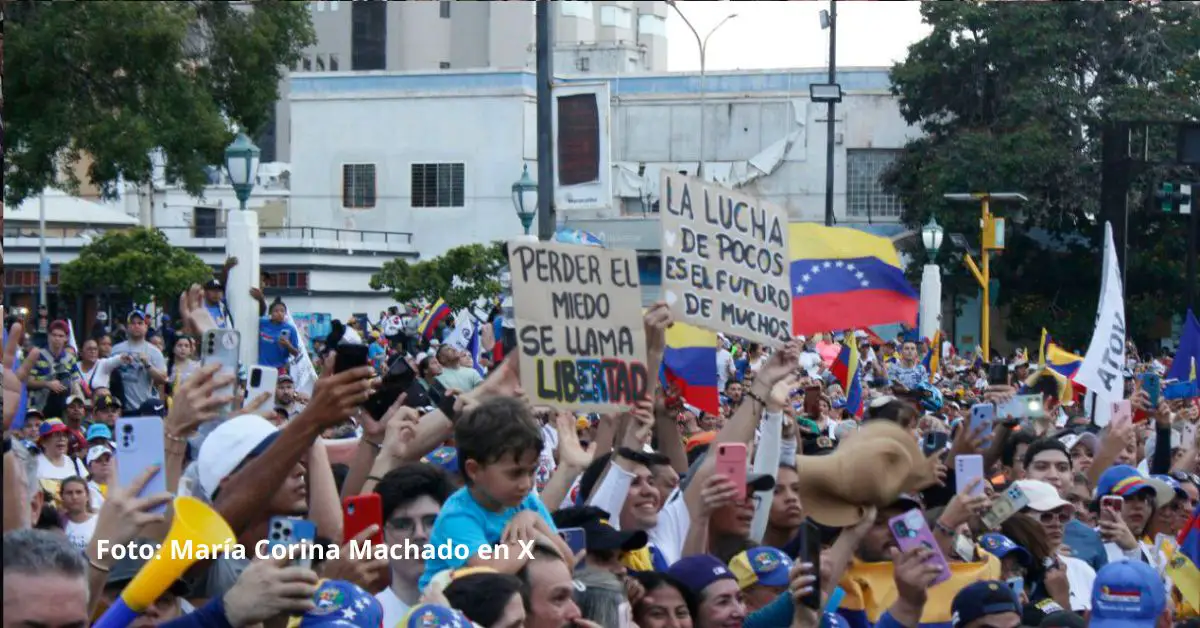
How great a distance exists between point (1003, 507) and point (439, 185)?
49522 millimetres

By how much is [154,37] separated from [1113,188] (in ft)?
33.0

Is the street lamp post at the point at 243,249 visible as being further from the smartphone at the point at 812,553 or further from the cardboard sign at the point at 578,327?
the smartphone at the point at 812,553

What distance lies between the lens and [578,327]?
747 cm

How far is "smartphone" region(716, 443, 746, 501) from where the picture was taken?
6.82 meters

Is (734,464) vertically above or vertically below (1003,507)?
above

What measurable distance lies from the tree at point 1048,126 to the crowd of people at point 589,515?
3587 cm

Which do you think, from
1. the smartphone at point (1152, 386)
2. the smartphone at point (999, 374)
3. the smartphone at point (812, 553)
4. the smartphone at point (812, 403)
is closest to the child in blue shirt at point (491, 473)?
the smartphone at point (812, 553)

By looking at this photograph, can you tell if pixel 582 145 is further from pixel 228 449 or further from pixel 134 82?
pixel 228 449

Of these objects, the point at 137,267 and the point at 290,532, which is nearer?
the point at 290,532

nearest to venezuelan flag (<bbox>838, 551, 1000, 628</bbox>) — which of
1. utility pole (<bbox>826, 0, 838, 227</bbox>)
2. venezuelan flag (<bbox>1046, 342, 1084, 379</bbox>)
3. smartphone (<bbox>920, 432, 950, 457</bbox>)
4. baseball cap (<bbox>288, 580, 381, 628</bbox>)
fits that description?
smartphone (<bbox>920, 432, 950, 457</bbox>)

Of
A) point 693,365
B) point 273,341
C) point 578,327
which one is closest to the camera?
point 578,327

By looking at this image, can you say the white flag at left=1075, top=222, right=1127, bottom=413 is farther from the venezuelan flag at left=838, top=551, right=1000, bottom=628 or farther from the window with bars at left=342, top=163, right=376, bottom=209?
the window with bars at left=342, top=163, right=376, bottom=209

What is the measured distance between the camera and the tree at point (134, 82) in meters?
20.9

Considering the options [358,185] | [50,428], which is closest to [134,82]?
[50,428]
